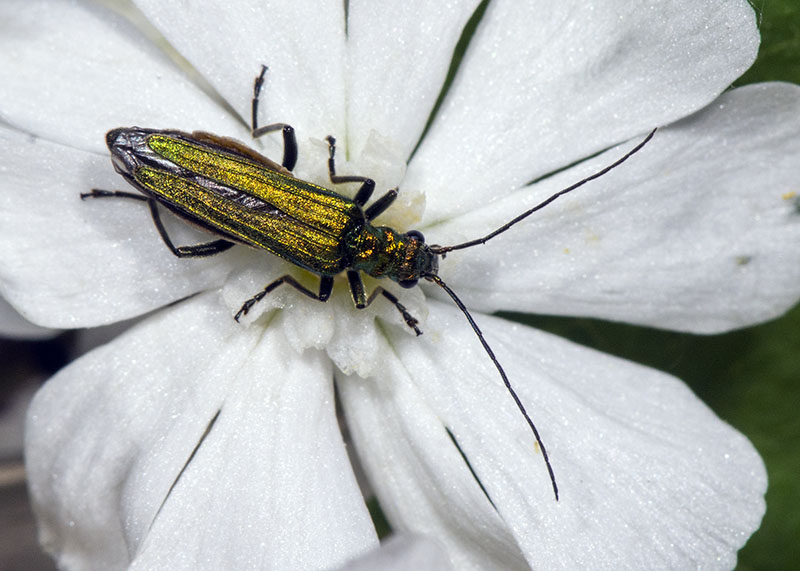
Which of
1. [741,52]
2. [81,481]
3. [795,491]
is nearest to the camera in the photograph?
[741,52]

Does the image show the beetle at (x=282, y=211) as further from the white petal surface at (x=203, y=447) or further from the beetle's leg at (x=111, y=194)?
the white petal surface at (x=203, y=447)

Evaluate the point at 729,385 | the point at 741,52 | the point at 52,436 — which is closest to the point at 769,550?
the point at 729,385

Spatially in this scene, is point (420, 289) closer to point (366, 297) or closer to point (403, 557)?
point (366, 297)

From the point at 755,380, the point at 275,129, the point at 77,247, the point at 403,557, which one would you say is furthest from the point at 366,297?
the point at 755,380

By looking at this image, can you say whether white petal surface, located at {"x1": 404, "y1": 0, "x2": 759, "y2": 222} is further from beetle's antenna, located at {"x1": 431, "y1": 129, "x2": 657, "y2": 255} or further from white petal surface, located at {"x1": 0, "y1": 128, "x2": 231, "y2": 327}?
white petal surface, located at {"x1": 0, "y1": 128, "x2": 231, "y2": 327}

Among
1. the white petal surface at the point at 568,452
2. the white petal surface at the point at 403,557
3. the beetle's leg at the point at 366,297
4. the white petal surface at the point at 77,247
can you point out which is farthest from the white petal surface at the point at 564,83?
the white petal surface at the point at 403,557

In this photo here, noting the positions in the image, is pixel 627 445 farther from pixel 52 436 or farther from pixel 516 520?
pixel 52 436
